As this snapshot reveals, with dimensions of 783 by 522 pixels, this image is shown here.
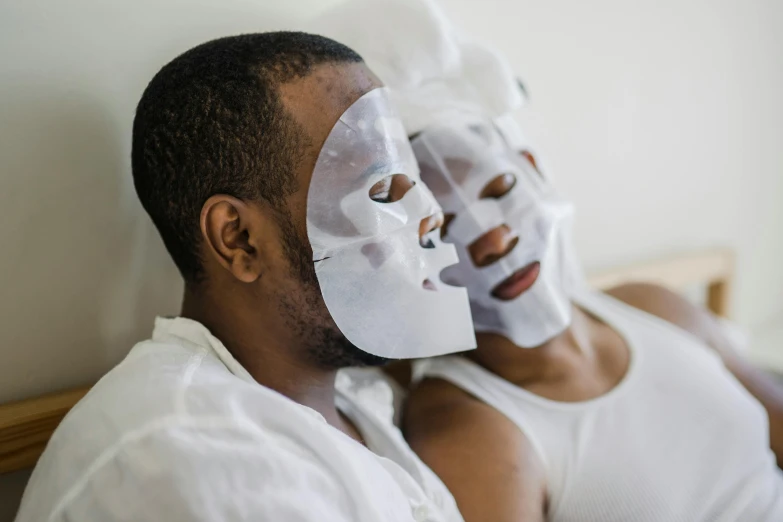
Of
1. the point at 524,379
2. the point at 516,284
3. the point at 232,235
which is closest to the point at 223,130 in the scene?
the point at 232,235

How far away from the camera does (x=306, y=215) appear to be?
674 mm

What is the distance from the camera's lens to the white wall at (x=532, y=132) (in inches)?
29.7

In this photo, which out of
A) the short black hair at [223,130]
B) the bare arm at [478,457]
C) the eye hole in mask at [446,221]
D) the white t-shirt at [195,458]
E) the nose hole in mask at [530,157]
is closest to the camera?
the white t-shirt at [195,458]

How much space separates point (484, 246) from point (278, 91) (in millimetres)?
389

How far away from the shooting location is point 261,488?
0.54 metres

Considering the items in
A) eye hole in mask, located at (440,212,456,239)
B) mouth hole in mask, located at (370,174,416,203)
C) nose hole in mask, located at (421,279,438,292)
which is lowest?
eye hole in mask, located at (440,212,456,239)

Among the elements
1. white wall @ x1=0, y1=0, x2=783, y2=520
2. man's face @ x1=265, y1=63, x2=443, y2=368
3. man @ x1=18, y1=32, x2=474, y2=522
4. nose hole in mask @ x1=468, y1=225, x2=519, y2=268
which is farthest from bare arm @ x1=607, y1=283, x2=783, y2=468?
man's face @ x1=265, y1=63, x2=443, y2=368

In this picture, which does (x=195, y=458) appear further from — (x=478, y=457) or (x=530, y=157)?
(x=530, y=157)

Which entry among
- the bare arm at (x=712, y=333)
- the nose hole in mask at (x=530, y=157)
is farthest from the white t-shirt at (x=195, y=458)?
the bare arm at (x=712, y=333)

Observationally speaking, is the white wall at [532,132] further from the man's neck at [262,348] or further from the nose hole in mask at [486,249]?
the nose hole in mask at [486,249]

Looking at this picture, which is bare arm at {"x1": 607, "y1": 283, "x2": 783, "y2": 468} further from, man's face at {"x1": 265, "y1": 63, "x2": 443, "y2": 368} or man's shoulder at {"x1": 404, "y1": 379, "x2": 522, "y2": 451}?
man's face at {"x1": 265, "y1": 63, "x2": 443, "y2": 368}

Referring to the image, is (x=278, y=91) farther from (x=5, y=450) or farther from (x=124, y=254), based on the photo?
(x=5, y=450)

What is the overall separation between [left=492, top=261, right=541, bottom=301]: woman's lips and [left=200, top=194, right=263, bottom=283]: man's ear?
39cm

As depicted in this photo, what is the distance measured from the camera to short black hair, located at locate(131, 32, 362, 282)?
2.16 feet
